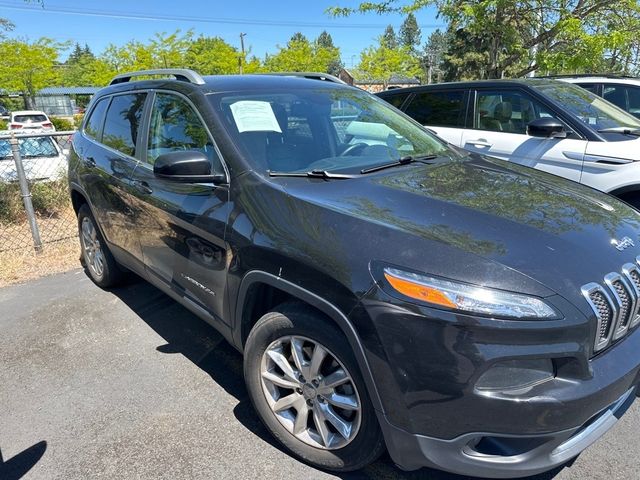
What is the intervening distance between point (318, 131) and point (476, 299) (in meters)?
1.72

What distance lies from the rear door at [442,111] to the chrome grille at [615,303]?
413cm

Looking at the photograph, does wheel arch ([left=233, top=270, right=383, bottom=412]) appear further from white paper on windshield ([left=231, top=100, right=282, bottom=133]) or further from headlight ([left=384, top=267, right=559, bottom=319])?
white paper on windshield ([left=231, top=100, right=282, bottom=133])

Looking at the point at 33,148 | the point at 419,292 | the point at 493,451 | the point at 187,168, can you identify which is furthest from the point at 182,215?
the point at 33,148

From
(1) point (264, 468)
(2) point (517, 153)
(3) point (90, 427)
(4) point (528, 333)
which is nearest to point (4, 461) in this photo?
(3) point (90, 427)

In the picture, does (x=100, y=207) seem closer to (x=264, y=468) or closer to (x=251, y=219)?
(x=251, y=219)

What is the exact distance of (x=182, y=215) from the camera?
9.08ft

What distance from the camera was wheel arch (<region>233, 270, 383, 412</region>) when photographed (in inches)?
73.0

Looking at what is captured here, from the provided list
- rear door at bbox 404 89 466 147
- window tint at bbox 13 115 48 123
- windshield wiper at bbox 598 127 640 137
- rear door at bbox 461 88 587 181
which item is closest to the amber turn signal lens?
rear door at bbox 461 88 587 181

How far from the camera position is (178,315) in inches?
155

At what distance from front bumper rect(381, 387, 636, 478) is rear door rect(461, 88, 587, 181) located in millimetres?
3622

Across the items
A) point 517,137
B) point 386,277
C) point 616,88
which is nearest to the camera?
point 386,277

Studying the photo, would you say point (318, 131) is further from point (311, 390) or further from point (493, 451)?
point (493, 451)

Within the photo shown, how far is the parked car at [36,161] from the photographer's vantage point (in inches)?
262

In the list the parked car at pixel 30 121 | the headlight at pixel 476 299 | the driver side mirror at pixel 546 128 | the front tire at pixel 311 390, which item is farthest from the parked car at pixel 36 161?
the parked car at pixel 30 121
